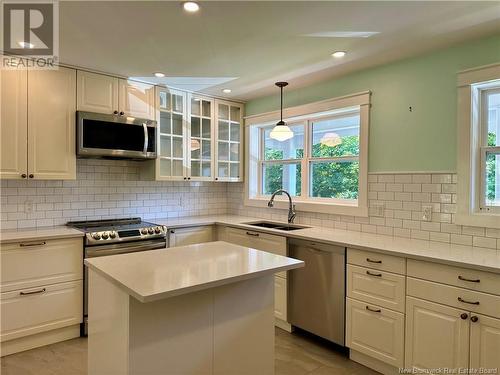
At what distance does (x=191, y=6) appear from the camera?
6.59 feet

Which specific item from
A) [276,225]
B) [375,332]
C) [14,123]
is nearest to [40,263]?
[14,123]

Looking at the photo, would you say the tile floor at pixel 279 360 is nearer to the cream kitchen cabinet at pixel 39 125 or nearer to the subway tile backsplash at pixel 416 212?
the subway tile backsplash at pixel 416 212

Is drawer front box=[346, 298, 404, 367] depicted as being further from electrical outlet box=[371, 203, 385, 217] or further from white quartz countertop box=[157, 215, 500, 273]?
electrical outlet box=[371, 203, 385, 217]

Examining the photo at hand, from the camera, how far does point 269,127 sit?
4387 mm

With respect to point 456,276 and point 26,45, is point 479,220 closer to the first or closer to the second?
point 456,276

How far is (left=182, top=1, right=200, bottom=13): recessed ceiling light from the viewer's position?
77.7 inches

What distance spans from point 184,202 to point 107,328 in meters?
2.69

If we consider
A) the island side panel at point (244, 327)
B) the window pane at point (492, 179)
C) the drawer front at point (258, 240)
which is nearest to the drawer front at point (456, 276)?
the window pane at point (492, 179)

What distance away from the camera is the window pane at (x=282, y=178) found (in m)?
4.02

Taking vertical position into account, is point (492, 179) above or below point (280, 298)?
above

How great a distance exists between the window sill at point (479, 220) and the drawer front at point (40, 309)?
3196mm

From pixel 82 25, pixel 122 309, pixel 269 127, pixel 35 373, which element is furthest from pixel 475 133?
pixel 35 373

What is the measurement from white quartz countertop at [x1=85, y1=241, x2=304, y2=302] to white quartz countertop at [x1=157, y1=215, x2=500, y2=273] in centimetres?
82

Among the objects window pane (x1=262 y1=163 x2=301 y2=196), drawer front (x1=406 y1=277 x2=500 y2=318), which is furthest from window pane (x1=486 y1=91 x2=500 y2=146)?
window pane (x1=262 y1=163 x2=301 y2=196)
